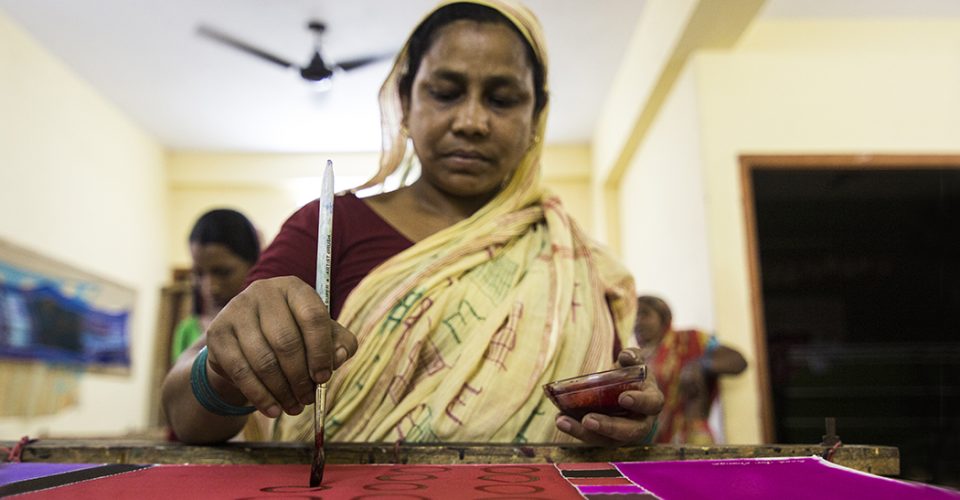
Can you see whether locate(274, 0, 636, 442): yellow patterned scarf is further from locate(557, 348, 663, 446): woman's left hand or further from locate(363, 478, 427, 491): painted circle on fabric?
locate(363, 478, 427, 491): painted circle on fabric

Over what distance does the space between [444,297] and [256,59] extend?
411cm

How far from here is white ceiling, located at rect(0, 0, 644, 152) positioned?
4.02m

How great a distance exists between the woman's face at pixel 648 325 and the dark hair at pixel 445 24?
2043 millimetres

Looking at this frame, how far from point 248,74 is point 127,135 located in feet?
4.94

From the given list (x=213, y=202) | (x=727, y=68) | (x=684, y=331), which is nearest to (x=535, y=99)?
(x=684, y=331)

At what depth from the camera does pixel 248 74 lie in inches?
189

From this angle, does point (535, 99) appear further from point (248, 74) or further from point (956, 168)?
point (248, 74)

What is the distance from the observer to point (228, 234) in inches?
98.9

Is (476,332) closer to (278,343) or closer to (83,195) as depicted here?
(278,343)

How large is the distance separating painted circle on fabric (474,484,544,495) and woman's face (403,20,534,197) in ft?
→ 1.96

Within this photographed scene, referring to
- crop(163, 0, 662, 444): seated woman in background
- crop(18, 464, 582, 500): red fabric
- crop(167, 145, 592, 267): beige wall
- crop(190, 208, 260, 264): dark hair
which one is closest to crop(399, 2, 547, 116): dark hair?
crop(163, 0, 662, 444): seated woman in background

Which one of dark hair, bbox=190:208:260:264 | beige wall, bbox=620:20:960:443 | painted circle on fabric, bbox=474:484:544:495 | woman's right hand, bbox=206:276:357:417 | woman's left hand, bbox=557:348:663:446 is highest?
beige wall, bbox=620:20:960:443

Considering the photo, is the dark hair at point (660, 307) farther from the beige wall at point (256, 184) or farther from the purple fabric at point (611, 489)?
the beige wall at point (256, 184)

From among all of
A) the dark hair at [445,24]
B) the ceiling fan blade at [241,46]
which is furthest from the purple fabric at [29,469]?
the ceiling fan blade at [241,46]
